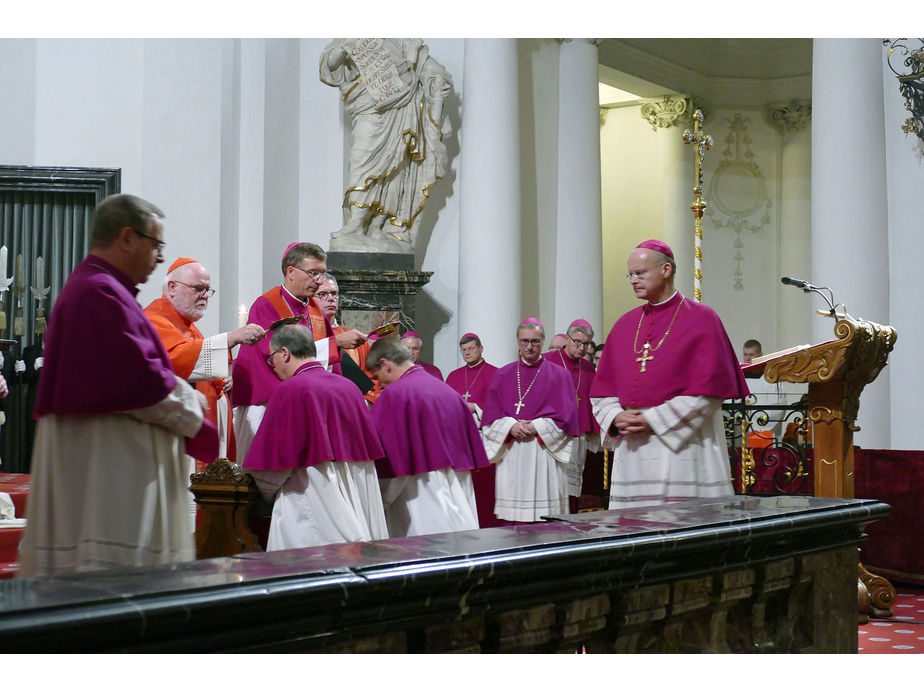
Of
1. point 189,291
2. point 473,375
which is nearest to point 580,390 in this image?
point 473,375

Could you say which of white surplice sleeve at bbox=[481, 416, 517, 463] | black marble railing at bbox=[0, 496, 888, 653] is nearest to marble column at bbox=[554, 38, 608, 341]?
white surplice sleeve at bbox=[481, 416, 517, 463]

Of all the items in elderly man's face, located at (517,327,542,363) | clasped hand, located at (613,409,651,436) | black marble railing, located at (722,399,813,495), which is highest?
elderly man's face, located at (517,327,542,363)

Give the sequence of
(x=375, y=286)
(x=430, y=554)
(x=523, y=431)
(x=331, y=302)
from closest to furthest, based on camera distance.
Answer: (x=430, y=554)
(x=331, y=302)
(x=523, y=431)
(x=375, y=286)

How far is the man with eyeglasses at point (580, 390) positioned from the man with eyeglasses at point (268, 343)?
3.21 meters

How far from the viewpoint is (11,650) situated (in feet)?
5.49

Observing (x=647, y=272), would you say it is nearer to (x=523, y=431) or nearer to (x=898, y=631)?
(x=898, y=631)

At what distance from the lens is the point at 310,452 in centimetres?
499

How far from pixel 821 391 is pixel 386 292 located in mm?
5556

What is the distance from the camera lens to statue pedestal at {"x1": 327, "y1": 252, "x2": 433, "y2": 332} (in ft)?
35.1

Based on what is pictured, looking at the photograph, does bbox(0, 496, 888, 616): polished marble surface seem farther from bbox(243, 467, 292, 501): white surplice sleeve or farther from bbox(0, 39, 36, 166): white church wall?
bbox(0, 39, 36, 166): white church wall

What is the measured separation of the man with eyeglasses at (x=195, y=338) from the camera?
17.3 ft

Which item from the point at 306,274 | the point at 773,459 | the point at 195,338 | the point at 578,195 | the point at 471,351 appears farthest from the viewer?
the point at 578,195

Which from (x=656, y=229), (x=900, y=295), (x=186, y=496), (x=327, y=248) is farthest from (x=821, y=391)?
(x=656, y=229)

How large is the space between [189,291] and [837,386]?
3.59m
